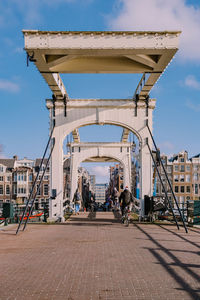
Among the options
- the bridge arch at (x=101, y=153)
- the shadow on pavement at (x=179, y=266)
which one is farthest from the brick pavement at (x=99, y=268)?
the bridge arch at (x=101, y=153)

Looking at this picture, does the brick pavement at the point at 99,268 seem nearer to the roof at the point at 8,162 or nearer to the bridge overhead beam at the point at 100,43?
the bridge overhead beam at the point at 100,43

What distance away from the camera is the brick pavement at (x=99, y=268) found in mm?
4062

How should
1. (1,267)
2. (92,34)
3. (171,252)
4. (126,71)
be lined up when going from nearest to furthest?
(1,267)
(171,252)
(92,34)
(126,71)

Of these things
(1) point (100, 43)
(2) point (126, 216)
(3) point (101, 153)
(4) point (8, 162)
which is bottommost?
(2) point (126, 216)

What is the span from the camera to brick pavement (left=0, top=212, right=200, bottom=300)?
4.06 m

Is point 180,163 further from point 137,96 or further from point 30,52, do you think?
point 30,52

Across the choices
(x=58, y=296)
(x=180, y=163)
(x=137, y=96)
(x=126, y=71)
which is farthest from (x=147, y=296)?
(x=180, y=163)

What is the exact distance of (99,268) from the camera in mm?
5238

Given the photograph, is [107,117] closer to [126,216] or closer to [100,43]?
[100,43]

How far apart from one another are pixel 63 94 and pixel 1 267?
9.37 meters

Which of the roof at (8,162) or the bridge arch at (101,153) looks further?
the roof at (8,162)

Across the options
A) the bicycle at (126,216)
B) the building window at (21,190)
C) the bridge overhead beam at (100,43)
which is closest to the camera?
the bridge overhead beam at (100,43)

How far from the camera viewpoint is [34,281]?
453 centimetres

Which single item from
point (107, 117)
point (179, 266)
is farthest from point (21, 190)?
point (179, 266)
